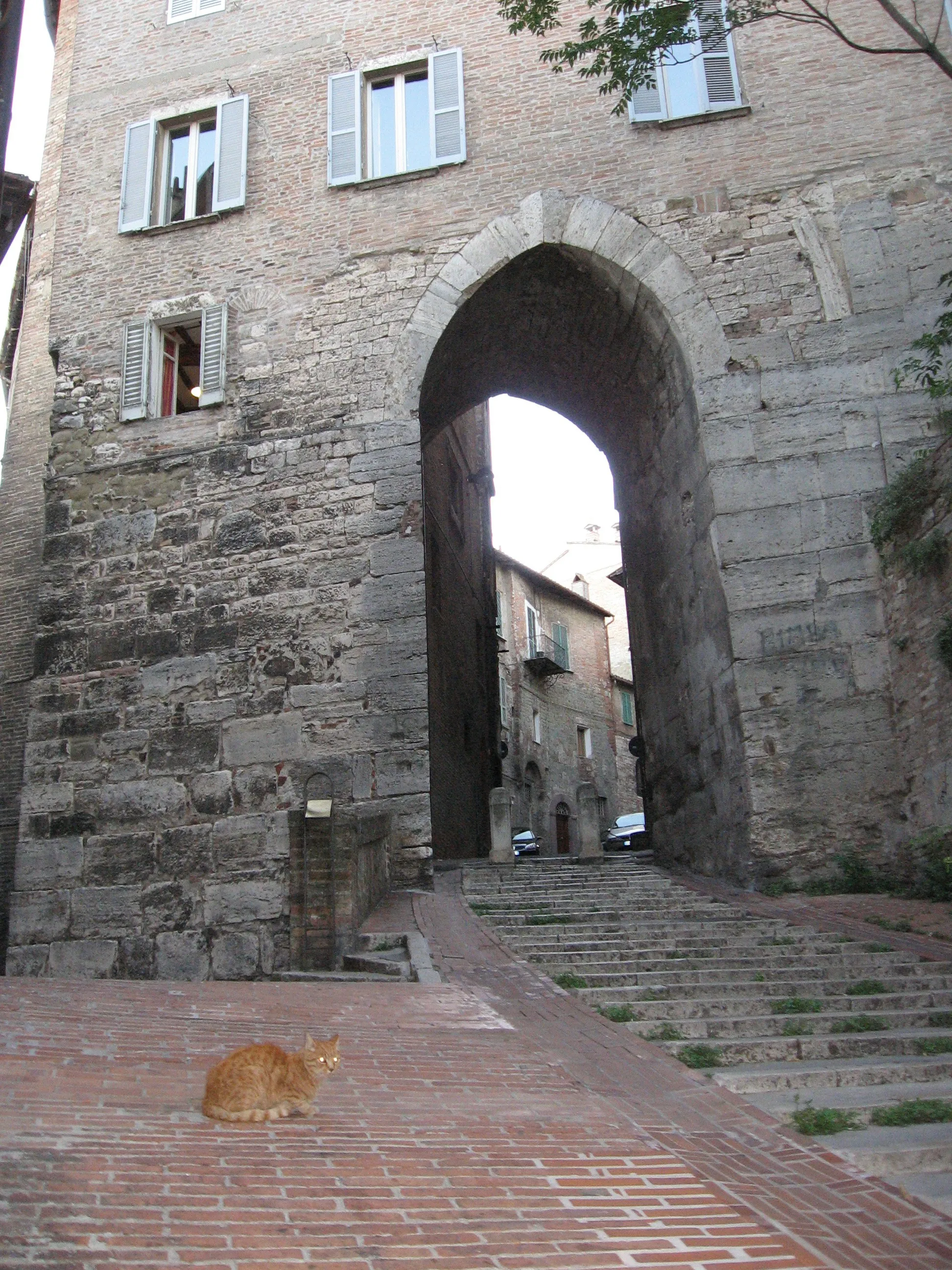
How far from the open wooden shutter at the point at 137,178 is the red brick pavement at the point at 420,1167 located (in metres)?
9.95

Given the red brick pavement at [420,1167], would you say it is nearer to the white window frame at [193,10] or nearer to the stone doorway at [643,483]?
the stone doorway at [643,483]

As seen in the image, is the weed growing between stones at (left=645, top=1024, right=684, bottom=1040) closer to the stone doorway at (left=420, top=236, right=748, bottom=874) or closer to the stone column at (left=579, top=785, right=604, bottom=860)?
the stone doorway at (left=420, top=236, right=748, bottom=874)

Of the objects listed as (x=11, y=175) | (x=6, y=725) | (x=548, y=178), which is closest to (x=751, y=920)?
(x=548, y=178)

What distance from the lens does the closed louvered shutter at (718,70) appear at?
11.1 metres

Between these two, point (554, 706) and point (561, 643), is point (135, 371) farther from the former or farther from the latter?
point (561, 643)

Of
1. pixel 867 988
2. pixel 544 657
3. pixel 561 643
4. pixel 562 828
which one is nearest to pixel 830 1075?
pixel 867 988

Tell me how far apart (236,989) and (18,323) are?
13.4 meters

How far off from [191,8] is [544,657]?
18.9m

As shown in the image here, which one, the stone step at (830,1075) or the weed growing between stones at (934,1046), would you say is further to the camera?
the weed growing between stones at (934,1046)

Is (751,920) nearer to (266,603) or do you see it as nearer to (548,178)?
(266,603)

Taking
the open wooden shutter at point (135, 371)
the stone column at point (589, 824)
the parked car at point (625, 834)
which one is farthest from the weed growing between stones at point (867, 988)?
the parked car at point (625, 834)

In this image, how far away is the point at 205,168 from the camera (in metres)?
12.3

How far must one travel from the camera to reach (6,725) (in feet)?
40.4

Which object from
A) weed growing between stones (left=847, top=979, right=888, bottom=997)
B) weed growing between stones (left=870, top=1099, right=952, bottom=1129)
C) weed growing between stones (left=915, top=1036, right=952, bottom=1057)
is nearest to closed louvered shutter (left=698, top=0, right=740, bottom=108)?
weed growing between stones (left=847, top=979, right=888, bottom=997)
